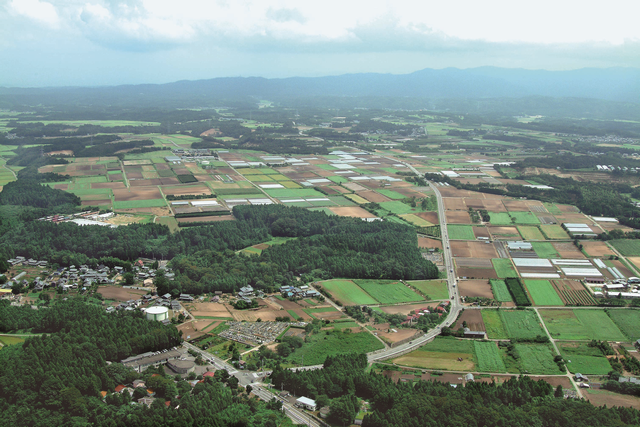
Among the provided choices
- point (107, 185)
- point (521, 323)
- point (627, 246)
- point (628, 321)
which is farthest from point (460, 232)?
point (107, 185)

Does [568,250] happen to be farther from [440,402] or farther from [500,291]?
[440,402]

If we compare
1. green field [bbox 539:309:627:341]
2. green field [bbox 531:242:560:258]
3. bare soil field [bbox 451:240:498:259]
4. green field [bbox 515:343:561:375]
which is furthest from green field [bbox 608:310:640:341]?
bare soil field [bbox 451:240:498:259]

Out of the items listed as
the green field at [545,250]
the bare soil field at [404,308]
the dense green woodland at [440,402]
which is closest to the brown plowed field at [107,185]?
the bare soil field at [404,308]

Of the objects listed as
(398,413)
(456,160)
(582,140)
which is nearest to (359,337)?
(398,413)

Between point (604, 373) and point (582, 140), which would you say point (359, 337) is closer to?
point (604, 373)

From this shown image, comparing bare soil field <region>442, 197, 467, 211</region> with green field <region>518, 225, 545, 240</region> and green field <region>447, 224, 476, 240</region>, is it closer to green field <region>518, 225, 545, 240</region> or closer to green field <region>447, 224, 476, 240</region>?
green field <region>447, 224, 476, 240</region>
